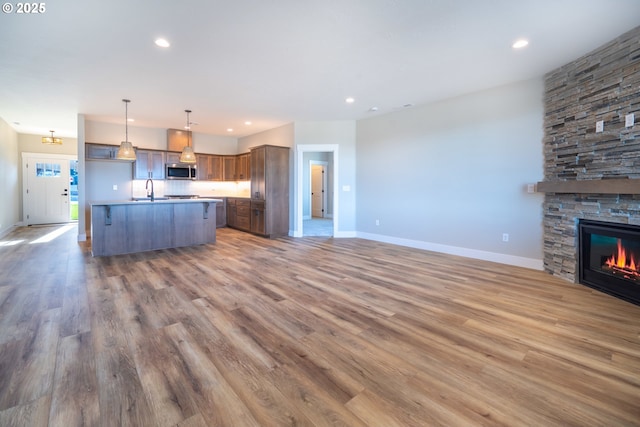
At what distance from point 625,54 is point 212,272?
5389mm

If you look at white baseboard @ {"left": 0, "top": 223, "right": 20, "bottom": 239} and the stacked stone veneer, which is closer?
the stacked stone veneer

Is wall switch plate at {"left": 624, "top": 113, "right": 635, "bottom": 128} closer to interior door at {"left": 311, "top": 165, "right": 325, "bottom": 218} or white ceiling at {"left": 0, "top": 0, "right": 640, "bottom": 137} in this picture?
white ceiling at {"left": 0, "top": 0, "right": 640, "bottom": 137}

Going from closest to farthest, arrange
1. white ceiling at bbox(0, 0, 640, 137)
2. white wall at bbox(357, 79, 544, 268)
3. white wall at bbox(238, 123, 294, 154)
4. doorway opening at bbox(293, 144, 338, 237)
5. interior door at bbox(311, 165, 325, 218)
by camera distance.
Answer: white ceiling at bbox(0, 0, 640, 137) → white wall at bbox(357, 79, 544, 268) → white wall at bbox(238, 123, 294, 154) → doorway opening at bbox(293, 144, 338, 237) → interior door at bbox(311, 165, 325, 218)

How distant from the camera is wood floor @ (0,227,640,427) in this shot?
1.49m

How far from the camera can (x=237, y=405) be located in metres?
1.52

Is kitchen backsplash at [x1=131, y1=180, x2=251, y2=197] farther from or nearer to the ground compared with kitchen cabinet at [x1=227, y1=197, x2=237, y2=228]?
farther from the ground

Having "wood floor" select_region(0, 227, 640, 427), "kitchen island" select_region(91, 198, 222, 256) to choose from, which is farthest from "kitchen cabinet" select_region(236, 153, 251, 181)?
"wood floor" select_region(0, 227, 640, 427)

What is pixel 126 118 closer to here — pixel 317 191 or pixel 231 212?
pixel 231 212

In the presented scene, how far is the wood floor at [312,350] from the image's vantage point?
1.49 metres

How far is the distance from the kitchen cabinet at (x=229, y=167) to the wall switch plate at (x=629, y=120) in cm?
810

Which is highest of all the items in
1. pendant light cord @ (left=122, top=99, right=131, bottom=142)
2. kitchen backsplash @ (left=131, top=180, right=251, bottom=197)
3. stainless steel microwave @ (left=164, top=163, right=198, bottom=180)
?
pendant light cord @ (left=122, top=99, right=131, bottom=142)

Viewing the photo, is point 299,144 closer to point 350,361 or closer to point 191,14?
point 191,14

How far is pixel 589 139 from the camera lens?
345 cm

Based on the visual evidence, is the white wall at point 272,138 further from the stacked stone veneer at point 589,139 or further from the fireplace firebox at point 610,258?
the fireplace firebox at point 610,258
